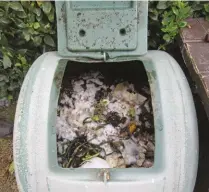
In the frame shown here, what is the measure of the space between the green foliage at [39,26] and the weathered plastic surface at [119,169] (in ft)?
1.44

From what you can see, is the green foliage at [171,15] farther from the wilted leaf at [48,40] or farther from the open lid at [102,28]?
the wilted leaf at [48,40]

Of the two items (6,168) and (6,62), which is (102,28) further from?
(6,168)

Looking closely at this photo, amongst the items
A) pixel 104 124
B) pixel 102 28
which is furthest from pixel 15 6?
pixel 104 124

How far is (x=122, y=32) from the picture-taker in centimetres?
219

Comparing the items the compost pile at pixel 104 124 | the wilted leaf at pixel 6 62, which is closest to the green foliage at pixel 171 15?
the compost pile at pixel 104 124

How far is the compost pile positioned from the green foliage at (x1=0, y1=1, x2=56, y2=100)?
31 centimetres

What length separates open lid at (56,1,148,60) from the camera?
2160 millimetres

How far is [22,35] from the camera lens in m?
2.45

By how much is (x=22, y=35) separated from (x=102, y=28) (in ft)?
1.70

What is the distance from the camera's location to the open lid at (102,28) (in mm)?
2160

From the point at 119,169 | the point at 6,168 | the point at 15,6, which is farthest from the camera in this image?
the point at 6,168

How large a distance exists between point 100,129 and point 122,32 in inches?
19.3

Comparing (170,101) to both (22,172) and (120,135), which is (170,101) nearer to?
(120,135)

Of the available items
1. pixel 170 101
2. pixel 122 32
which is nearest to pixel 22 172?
pixel 170 101
